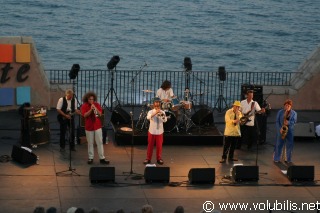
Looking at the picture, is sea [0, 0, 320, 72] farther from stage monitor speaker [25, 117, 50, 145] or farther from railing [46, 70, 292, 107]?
stage monitor speaker [25, 117, 50, 145]

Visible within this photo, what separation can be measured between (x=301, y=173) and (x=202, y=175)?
214 centimetres

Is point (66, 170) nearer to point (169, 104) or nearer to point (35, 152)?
point (35, 152)

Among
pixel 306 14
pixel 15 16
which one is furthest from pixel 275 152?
pixel 306 14

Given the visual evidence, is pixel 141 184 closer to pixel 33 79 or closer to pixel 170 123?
pixel 170 123

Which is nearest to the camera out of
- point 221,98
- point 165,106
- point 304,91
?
point 165,106

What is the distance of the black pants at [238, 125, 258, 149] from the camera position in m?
24.7

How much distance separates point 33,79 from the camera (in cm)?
2778

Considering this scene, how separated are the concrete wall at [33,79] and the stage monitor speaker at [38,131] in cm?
314

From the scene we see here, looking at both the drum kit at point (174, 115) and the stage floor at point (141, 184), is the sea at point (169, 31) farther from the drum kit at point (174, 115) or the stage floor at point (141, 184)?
the stage floor at point (141, 184)

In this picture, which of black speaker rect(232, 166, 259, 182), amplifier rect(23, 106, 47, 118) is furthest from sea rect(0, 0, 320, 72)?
black speaker rect(232, 166, 259, 182)

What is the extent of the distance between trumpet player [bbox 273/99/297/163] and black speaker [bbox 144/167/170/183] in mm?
3116

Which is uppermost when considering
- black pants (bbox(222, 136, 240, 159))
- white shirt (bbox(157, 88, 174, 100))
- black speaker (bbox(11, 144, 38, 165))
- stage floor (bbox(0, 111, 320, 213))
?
white shirt (bbox(157, 88, 174, 100))

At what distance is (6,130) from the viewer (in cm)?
2606

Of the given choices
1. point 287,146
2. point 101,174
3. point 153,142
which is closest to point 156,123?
point 153,142
